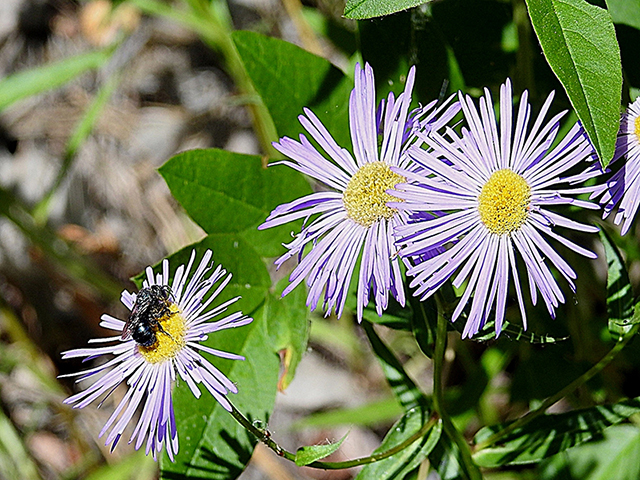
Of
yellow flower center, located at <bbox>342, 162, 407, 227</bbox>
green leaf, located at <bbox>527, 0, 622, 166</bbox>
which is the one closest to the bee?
yellow flower center, located at <bbox>342, 162, 407, 227</bbox>

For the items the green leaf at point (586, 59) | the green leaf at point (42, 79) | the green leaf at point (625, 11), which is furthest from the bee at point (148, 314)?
the green leaf at point (42, 79)

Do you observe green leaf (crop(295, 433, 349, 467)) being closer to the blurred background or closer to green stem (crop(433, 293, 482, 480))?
green stem (crop(433, 293, 482, 480))

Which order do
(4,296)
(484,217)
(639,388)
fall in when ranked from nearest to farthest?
(484,217), (639,388), (4,296)

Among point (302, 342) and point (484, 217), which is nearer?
point (484, 217)

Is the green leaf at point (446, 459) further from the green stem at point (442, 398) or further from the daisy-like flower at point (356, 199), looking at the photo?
the daisy-like flower at point (356, 199)

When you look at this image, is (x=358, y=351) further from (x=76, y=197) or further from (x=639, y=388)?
(x=76, y=197)

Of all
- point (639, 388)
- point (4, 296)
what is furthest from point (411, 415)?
point (4, 296)
